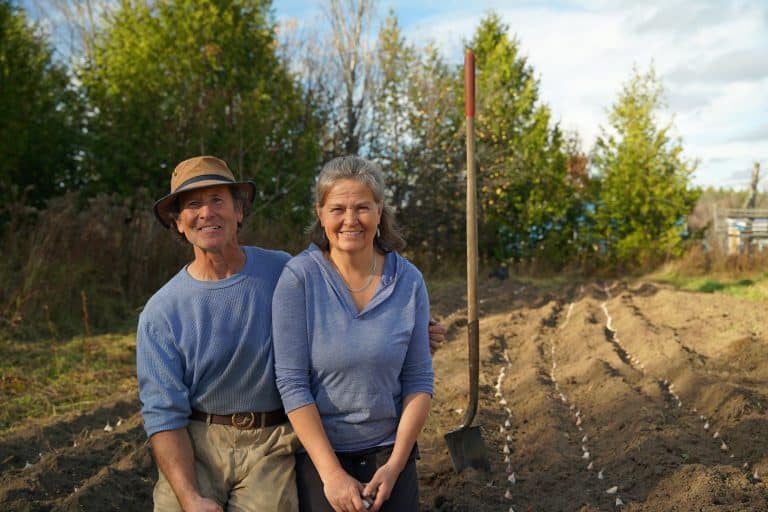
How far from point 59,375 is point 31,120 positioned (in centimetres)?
721

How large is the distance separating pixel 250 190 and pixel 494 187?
50.7ft

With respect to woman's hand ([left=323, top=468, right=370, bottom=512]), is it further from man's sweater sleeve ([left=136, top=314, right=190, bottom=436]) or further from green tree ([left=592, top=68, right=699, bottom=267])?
green tree ([left=592, top=68, right=699, bottom=267])

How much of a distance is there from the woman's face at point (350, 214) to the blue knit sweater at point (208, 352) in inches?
12.8

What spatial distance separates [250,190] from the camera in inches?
112

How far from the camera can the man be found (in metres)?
2.47

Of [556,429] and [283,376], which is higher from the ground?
[283,376]

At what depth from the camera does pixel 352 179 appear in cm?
253

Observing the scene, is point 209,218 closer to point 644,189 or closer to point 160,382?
point 160,382

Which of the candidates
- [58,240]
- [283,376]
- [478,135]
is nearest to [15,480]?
[283,376]

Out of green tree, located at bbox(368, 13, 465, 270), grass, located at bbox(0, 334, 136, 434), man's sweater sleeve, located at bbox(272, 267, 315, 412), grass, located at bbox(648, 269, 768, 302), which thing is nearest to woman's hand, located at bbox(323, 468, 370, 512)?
man's sweater sleeve, located at bbox(272, 267, 315, 412)

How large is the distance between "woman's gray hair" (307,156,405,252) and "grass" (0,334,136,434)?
12.6 ft

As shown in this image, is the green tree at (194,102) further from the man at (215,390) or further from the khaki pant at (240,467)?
the khaki pant at (240,467)

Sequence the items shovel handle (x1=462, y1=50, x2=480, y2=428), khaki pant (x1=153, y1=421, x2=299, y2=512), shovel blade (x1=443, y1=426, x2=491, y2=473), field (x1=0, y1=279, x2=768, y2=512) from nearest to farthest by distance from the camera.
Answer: khaki pant (x1=153, y1=421, x2=299, y2=512) → field (x1=0, y1=279, x2=768, y2=512) → shovel blade (x1=443, y1=426, x2=491, y2=473) → shovel handle (x1=462, y1=50, x2=480, y2=428)

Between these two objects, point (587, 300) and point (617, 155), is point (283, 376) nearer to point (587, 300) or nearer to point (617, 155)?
point (587, 300)
